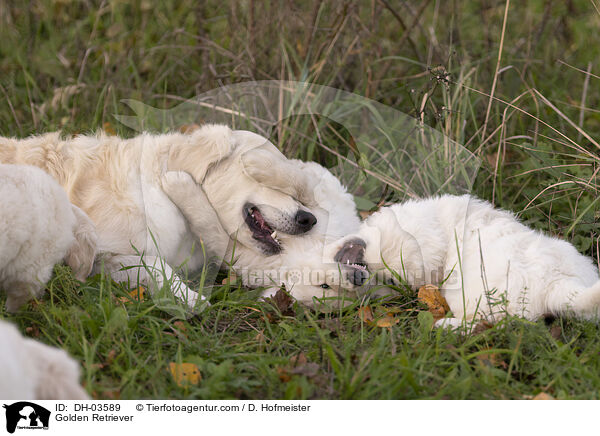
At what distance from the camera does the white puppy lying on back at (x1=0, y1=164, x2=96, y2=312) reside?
108 inches


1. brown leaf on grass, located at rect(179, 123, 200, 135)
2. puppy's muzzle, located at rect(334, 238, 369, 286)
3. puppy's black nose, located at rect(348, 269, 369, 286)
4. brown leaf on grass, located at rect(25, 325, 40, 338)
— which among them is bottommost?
brown leaf on grass, located at rect(25, 325, 40, 338)

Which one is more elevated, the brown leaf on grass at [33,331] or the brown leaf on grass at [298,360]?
the brown leaf on grass at [298,360]

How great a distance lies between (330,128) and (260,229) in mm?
832

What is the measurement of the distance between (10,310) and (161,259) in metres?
0.76

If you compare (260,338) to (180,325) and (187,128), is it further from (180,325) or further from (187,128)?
(187,128)

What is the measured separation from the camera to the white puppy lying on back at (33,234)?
2.75m

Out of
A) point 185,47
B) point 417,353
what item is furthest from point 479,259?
point 185,47

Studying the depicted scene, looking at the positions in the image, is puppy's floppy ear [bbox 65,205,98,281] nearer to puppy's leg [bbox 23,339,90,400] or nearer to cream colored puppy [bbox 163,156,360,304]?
cream colored puppy [bbox 163,156,360,304]

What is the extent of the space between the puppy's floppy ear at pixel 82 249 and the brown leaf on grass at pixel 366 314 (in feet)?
4.57

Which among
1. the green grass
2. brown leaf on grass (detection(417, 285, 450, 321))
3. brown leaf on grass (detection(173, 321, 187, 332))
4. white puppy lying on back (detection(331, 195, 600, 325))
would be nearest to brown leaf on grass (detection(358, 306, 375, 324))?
the green grass

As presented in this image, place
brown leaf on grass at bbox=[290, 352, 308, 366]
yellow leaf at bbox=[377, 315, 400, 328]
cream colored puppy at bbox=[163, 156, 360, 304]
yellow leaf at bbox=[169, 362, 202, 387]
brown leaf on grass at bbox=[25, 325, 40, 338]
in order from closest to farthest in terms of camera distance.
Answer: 1. yellow leaf at bbox=[169, 362, 202, 387]
2. brown leaf on grass at bbox=[290, 352, 308, 366]
3. brown leaf on grass at bbox=[25, 325, 40, 338]
4. yellow leaf at bbox=[377, 315, 400, 328]
5. cream colored puppy at bbox=[163, 156, 360, 304]

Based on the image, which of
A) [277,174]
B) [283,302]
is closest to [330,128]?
[277,174]

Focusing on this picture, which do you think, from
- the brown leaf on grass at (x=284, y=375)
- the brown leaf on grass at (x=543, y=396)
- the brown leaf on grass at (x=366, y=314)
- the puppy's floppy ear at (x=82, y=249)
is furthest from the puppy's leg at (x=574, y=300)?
the puppy's floppy ear at (x=82, y=249)

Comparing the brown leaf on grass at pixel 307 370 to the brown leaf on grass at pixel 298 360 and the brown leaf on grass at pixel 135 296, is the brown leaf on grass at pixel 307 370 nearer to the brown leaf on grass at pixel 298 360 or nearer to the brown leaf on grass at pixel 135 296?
the brown leaf on grass at pixel 298 360
